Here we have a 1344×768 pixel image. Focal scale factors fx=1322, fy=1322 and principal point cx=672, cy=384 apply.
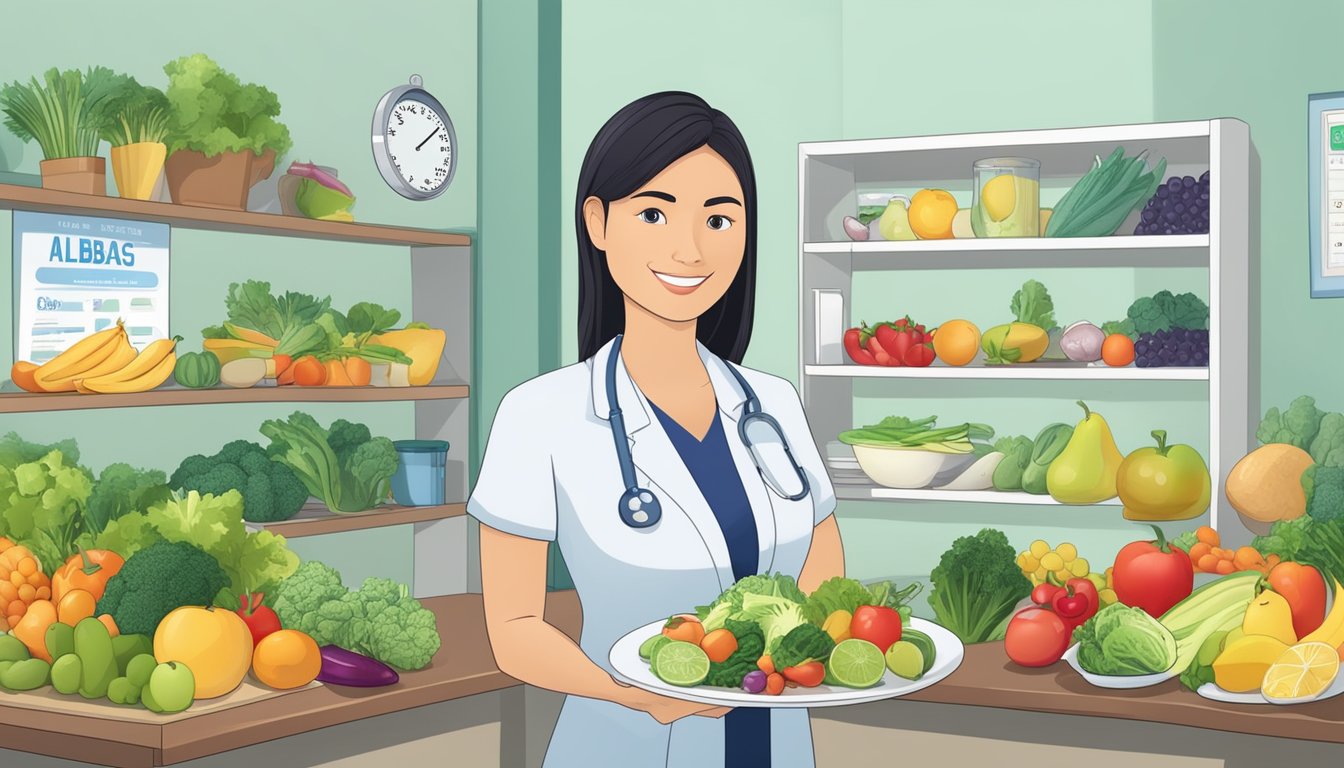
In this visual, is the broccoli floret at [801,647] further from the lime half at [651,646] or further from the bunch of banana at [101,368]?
the bunch of banana at [101,368]

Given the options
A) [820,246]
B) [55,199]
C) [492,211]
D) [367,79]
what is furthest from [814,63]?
[55,199]

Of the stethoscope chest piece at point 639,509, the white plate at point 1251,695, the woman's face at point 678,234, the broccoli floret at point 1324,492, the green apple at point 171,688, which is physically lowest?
the white plate at point 1251,695

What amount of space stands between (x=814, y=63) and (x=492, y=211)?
110 cm

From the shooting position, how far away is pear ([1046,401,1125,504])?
3.35 metres

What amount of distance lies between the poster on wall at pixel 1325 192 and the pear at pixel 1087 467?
2.38 ft

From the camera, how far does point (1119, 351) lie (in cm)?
335

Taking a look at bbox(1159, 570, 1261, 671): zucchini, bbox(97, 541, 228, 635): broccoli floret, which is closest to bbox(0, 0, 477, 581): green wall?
bbox(97, 541, 228, 635): broccoli floret

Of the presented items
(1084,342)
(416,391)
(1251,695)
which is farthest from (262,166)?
(1251,695)

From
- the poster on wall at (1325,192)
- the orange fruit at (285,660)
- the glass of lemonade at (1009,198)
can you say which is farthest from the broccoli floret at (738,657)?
the poster on wall at (1325,192)

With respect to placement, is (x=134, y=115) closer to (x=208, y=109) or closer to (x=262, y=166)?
(x=208, y=109)

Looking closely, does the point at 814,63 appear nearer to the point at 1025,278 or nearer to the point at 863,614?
the point at 1025,278

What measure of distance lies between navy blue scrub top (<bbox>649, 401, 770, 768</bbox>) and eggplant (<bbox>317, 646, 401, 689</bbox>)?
739 mm

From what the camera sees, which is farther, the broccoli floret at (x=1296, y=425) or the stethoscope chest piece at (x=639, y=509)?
the broccoli floret at (x=1296, y=425)

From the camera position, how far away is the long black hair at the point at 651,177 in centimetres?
166
